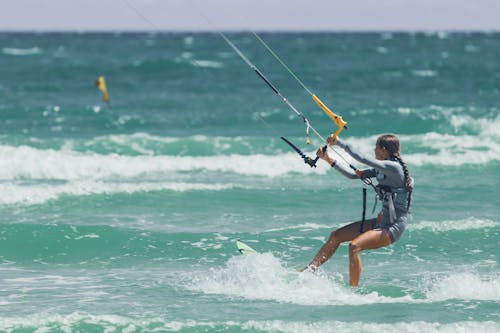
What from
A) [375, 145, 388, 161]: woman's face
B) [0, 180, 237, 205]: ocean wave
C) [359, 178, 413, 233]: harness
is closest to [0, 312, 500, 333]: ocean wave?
[359, 178, 413, 233]: harness

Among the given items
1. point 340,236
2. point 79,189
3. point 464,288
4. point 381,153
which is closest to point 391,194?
point 381,153

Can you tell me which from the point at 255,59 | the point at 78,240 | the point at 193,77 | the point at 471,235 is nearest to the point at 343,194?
the point at 471,235

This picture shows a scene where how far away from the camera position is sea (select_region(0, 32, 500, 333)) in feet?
31.5

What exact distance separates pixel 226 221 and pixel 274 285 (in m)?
4.13

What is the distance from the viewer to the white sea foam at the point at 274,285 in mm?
9859

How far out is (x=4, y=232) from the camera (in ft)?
44.2

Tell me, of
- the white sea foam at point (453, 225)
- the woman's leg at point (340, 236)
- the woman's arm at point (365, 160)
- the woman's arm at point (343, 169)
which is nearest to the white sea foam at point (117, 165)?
the white sea foam at point (453, 225)

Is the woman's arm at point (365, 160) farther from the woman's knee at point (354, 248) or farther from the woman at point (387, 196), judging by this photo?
the woman's knee at point (354, 248)

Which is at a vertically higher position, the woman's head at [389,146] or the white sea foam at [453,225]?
the woman's head at [389,146]

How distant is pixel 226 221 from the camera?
14.3m

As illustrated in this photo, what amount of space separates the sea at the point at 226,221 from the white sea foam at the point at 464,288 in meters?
0.03

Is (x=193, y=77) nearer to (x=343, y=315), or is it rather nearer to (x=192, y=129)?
(x=192, y=129)

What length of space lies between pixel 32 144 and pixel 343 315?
1557 cm

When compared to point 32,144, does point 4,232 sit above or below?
below
